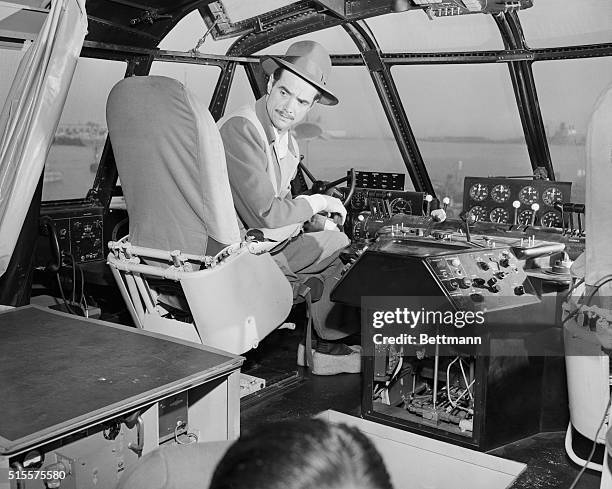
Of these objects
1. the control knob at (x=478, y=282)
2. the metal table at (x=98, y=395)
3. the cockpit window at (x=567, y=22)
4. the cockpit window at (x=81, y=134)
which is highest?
the cockpit window at (x=567, y=22)

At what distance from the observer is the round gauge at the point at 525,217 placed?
3.91 meters

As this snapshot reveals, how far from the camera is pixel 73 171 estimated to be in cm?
483

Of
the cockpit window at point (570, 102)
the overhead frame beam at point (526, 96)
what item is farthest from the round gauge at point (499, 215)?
the overhead frame beam at point (526, 96)

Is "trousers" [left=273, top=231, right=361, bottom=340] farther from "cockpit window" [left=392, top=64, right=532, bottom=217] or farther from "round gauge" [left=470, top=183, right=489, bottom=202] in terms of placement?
"cockpit window" [left=392, top=64, right=532, bottom=217]

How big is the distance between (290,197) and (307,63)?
0.61 m

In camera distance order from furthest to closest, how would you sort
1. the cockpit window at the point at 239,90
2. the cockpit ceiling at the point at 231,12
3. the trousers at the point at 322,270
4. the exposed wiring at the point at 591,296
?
1. the cockpit window at the point at 239,90
2. the cockpit ceiling at the point at 231,12
3. the trousers at the point at 322,270
4. the exposed wiring at the point at 591,296

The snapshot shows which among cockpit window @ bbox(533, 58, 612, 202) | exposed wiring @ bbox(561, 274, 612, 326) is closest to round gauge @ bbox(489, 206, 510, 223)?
cockpit window @ bbox(533, 58, 612, 202)

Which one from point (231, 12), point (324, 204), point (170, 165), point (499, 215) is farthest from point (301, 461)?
point (231, 12)

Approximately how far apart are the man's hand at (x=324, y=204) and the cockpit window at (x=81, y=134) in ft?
7.04

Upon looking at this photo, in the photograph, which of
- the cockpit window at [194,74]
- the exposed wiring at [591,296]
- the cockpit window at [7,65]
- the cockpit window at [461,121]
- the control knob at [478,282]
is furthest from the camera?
the cockpit window at [461,121]

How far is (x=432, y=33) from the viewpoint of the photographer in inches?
197

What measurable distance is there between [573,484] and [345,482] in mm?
1854

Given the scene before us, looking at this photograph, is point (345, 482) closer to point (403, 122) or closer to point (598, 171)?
point (598, 171)

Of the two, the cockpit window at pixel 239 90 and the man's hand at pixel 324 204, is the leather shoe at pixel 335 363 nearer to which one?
the man's hand at pixel 324 204
